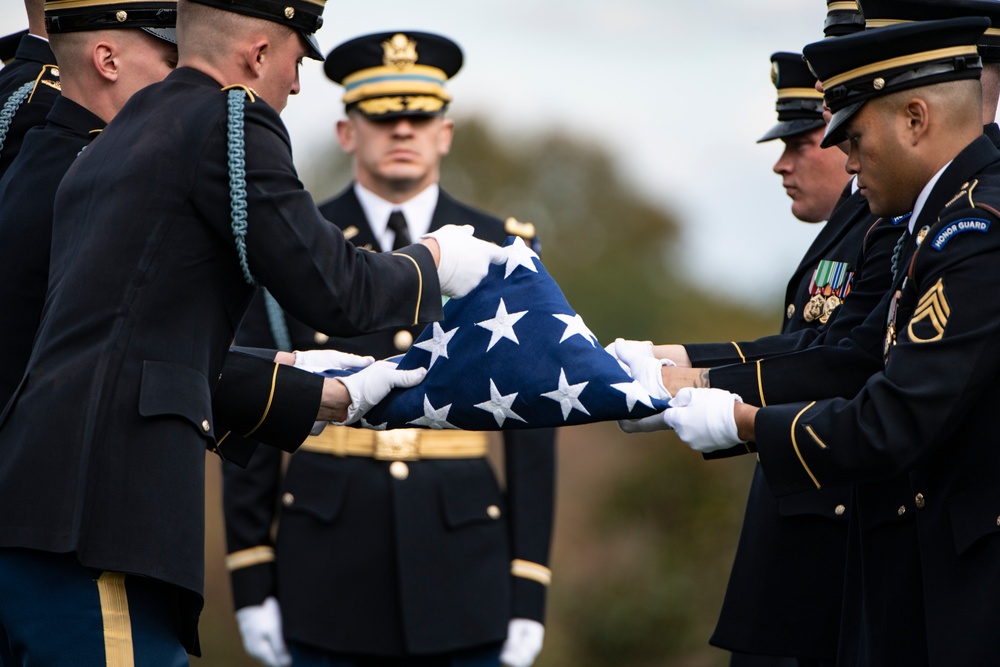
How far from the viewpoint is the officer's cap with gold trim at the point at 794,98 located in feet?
16.7

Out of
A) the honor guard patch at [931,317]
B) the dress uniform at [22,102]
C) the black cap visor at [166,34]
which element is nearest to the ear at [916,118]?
the honor guard patch at [931,317]

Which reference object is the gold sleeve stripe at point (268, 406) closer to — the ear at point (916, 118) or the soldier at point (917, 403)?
the soldier at point (917, 403)

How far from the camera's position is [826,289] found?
4469mm

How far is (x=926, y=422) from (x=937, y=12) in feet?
3.66

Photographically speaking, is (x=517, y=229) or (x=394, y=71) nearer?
(x=517, y=229)

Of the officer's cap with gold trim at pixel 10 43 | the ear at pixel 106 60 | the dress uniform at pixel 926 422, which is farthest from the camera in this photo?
the officer's cap with gold trim at pixel 10 43

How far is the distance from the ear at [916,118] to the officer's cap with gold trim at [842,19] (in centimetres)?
90

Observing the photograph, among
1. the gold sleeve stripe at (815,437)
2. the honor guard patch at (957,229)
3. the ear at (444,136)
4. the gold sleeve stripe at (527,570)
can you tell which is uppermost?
the ear at (444,136)

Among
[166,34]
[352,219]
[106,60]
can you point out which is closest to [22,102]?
[106,60]

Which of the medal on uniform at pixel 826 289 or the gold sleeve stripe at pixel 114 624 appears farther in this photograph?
the medal on uniform at pixel 826 289

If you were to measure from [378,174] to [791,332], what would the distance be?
211cm

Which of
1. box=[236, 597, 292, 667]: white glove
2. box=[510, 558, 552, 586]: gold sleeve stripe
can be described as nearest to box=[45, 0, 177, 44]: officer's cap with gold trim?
box=[236, 597, 292, 667]: white glove

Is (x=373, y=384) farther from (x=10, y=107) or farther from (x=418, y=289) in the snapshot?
(x=10, y=107)

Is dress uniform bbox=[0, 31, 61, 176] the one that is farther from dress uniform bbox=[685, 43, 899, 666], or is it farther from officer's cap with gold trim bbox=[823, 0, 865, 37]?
officer's cap with gold trim bbox=[823, 0, 865, 37]
